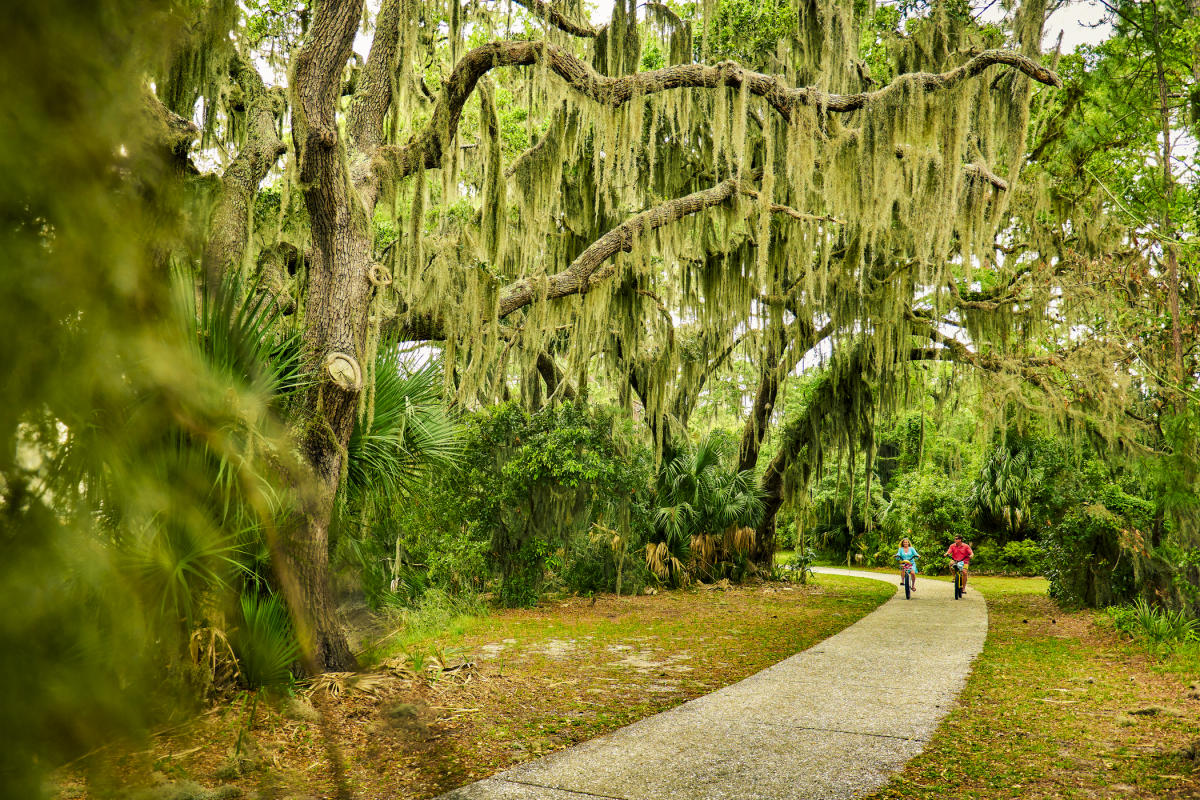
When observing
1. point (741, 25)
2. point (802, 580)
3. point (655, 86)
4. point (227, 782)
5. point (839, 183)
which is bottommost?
point (802, 580)

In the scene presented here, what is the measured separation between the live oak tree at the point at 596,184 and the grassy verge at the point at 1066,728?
3933 millimetres

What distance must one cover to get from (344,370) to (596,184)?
14.7ft

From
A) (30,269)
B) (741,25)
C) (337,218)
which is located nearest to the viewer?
(30,269)

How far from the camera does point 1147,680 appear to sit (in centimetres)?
630

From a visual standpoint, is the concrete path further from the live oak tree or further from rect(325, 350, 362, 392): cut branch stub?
rect(325, 350, 362, 392): cut branch stub

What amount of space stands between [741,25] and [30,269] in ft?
36.9

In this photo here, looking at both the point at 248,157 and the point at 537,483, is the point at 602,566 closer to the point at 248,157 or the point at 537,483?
the point at 537,483

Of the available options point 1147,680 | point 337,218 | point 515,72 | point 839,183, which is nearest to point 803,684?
point 1147,680

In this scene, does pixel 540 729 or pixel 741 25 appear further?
pixel 741 25

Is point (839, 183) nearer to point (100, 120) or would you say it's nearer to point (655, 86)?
point (655, 86)

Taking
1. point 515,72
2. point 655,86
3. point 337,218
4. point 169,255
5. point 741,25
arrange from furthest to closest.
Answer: point 741,25 → point 515,72 → point 655,86 → point 337,218 → point 169,255

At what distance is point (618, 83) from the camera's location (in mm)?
6539

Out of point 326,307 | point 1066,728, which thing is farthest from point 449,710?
point 1066,728

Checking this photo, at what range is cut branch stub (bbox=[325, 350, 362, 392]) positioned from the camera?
533 centimetres
